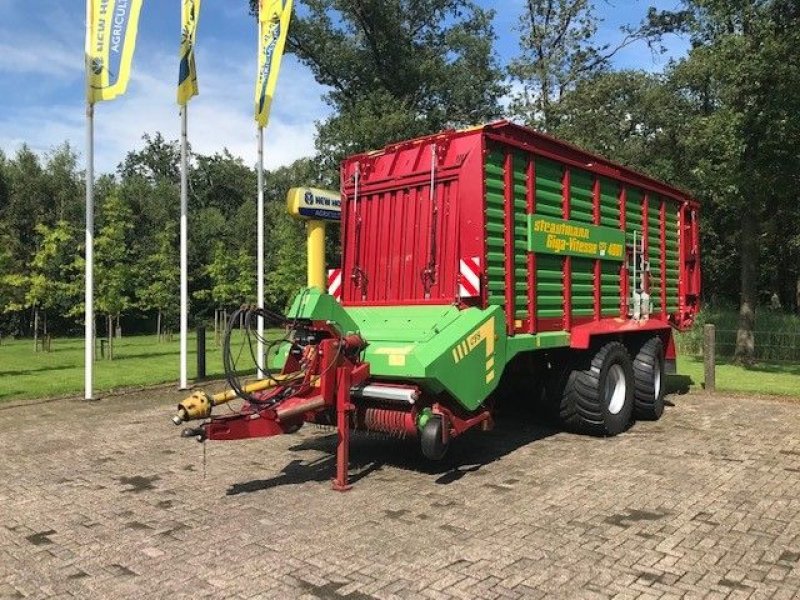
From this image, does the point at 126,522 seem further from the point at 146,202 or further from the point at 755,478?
the point at 146,202

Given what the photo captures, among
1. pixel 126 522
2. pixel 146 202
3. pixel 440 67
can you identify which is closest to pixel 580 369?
pixel 126 522

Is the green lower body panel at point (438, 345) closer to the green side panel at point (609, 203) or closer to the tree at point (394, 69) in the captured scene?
the green side panel at point (609, 203)

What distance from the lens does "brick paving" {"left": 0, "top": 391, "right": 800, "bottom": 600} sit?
3875 mm

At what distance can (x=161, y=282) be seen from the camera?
3083 cm

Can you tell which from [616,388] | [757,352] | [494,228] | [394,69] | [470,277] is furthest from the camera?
[394,69]

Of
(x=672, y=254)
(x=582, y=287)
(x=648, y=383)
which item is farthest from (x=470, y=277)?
(x=672, y=254)

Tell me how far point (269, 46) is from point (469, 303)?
7378mm

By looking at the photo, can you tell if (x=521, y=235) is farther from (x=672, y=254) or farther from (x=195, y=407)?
(x=672, y=254)

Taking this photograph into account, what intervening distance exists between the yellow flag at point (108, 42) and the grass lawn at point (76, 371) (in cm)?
488

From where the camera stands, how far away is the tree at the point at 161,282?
29750mm

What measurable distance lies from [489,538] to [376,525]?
0.79 m

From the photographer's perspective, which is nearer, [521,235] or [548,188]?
[521,235]

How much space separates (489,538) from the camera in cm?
455

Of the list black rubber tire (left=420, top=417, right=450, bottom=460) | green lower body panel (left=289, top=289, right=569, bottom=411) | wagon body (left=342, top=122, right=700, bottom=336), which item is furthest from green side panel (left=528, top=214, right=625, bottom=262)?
black rubber tire (left=420, top=417, right=450, bottom=460)
